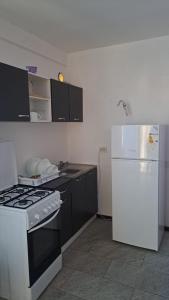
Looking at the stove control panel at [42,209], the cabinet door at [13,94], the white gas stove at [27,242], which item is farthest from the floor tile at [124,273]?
the cabinet door at [13,94]

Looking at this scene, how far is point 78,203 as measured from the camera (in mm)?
2969

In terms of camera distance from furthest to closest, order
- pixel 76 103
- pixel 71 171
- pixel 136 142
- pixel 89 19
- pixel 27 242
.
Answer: pixel 76 103, pixel 71 171, pixel 136 142, pixel 89 19, pixel 27 242

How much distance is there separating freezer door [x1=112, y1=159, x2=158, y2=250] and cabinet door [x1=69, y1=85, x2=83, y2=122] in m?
0.96

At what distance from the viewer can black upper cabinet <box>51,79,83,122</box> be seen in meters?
2.80

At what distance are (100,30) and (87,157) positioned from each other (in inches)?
71.8

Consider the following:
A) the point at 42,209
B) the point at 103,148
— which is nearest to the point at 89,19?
the point at 103,148

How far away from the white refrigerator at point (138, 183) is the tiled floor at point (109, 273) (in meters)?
0.19

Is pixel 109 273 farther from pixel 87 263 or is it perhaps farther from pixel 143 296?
pixel 143 296

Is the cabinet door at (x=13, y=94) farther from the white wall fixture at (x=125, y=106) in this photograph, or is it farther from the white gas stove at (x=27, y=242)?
the white wall fixture at (x=125, y=106)

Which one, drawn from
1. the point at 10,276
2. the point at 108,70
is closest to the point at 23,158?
the point at 10,276

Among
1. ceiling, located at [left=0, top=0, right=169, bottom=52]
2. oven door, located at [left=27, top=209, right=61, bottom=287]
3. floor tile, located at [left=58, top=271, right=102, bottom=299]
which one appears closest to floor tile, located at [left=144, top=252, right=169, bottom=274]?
floor tile, located at [left=58, top=271, right=102, bottom=299]

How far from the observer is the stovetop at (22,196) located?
1922 mm

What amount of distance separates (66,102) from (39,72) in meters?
0.53

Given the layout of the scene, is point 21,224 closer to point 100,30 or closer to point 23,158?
point 23,158
